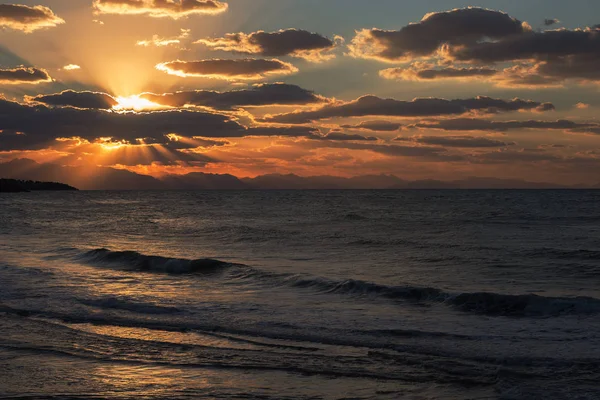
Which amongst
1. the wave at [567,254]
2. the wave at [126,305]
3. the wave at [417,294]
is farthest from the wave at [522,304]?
the wave at [567,254]

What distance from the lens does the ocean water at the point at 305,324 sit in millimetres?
9438

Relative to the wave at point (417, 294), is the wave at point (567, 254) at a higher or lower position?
higher

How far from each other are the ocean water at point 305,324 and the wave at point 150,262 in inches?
5.1

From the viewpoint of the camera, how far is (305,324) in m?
13.9

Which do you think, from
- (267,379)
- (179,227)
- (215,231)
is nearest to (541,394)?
(267,379)

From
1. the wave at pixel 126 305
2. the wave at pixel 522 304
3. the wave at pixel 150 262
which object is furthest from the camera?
the wave at pixel 150 262

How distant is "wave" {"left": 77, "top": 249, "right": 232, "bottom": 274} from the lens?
81.5 ft

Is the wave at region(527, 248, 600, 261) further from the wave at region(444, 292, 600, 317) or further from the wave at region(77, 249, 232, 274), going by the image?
the wave at region(77, 249, 232, 274)

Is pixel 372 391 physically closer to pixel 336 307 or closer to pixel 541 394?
pixel 541 394

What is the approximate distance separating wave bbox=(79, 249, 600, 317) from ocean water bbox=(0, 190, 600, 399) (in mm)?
76

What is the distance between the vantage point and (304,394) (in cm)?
890

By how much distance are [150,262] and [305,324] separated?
14.7 meters

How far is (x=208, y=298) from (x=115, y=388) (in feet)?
28.2

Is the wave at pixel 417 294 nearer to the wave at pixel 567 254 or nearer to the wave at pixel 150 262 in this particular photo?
the wave at pixel 150 262
